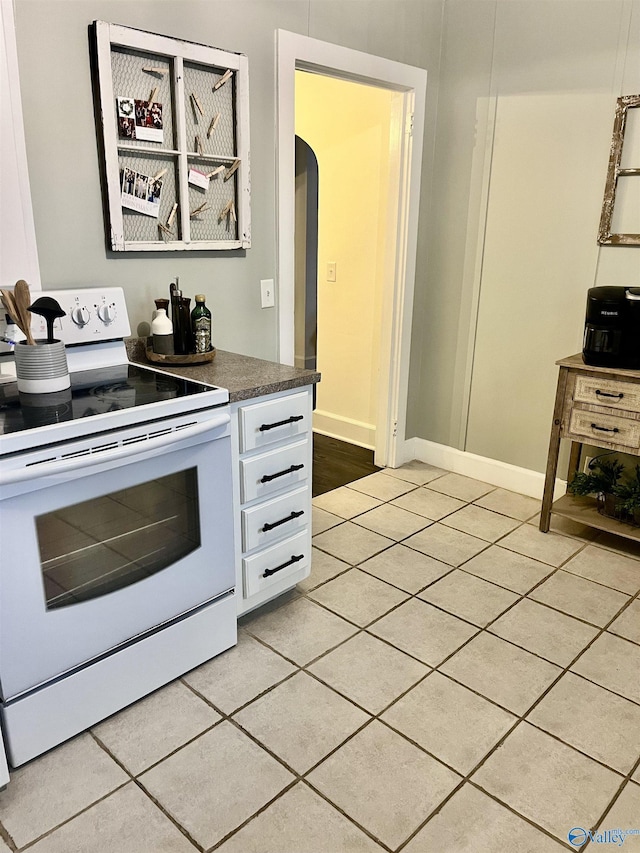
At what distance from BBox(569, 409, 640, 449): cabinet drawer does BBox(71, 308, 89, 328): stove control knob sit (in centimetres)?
197

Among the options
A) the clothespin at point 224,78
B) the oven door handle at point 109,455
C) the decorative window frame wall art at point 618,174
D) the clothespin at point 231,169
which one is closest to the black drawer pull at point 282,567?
the oven door handle at point 109,455

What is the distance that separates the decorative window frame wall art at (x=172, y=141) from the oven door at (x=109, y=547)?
85cm

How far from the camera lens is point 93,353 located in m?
2.11

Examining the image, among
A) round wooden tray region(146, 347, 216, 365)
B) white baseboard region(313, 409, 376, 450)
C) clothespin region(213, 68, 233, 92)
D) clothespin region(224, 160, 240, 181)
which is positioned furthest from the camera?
white baseboard region(313, 409, 376, 450)

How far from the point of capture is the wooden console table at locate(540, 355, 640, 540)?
254 centimetres

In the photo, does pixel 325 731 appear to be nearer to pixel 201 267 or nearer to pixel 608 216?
pixel 201 267

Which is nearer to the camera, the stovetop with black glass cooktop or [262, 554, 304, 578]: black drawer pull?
the stovetop with black glass cooktop

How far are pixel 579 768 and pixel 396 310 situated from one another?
7.79 feet

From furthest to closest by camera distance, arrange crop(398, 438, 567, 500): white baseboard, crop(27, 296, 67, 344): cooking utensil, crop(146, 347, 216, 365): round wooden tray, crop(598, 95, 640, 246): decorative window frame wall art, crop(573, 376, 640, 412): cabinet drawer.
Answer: crop(398, 438, 567, 500): white baseboard
crop(598, 95, 640, 246): decorative window frame wall art
crop(573, 376, 640, 412): cabinet drawer
crop(146, 347, 216, 365): round wooden tray
crop(27, 296, 67, 344): cooking utensil

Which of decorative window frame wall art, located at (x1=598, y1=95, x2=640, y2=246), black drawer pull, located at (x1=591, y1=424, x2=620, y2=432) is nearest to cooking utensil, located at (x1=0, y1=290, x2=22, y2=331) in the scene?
black drawer pull, located at (x1=591, y1=424, x2=620, y2=432)

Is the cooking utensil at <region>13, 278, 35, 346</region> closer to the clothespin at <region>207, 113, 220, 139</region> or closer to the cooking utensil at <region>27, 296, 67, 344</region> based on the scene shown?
the cooking utensil at <region>27, 296, 67, 344</region>

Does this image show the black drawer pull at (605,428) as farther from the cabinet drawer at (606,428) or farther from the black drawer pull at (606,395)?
the black drawer pull at (606,395)

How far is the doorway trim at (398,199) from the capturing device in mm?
2570

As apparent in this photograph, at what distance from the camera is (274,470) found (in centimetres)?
211
